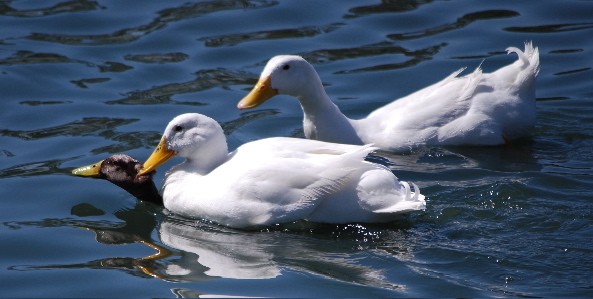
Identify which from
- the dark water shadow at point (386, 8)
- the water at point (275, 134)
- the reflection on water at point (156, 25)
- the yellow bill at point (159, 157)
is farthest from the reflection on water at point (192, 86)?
the yellow bill at point (159, 157)

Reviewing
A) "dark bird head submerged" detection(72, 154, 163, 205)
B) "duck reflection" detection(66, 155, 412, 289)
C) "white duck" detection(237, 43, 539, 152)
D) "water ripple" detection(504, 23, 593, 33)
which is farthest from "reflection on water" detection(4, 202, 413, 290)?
"water ripple" detection(504, 23, 593, 33)

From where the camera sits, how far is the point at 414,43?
30.8 feet

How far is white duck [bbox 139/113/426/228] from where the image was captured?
5391 millimetres

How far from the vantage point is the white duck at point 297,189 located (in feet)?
17.7

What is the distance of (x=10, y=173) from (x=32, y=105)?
1.59 metres

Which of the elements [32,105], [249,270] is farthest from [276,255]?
[32,105]

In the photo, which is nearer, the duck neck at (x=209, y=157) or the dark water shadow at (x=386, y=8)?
the duck neck at (x=209, y=157)

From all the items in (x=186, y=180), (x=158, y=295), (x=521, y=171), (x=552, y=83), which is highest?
(x=552, y=83)

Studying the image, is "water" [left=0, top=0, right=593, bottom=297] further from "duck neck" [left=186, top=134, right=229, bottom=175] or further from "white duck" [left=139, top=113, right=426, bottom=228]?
"duck neck" [left=186, top=134, right=229, bottom=175]

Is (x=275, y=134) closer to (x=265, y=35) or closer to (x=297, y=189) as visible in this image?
(x=297, y=189)

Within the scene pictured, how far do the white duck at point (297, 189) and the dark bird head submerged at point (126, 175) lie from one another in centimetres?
42

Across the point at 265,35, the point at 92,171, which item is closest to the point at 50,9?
the point at 265,35

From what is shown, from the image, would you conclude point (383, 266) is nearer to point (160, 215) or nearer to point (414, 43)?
point (160, 215)

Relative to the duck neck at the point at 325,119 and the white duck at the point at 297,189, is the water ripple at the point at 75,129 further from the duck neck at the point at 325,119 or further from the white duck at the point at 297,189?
the white duck at the point at 297,189
